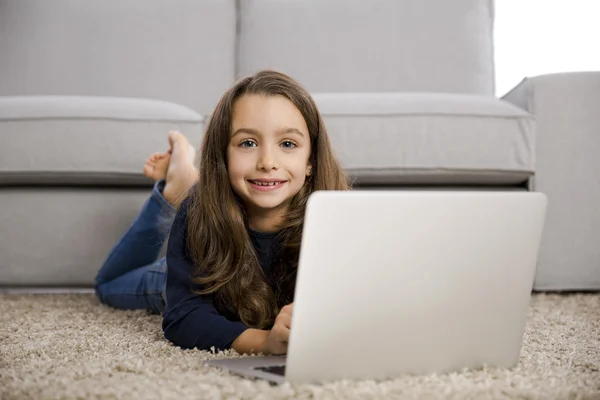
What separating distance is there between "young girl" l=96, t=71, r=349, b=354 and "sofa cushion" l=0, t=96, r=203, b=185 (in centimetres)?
62

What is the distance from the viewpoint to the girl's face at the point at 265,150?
1.07 m

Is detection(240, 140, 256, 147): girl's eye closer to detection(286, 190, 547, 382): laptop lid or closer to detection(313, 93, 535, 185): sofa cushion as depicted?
detection(286, 190, 547, 382): laptop lid

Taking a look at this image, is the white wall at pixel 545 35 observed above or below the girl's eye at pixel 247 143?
above

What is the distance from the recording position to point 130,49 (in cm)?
228

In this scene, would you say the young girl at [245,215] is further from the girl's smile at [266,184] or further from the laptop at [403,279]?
the laptop at [403,279]

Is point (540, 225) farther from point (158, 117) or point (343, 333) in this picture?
point (158, 117)

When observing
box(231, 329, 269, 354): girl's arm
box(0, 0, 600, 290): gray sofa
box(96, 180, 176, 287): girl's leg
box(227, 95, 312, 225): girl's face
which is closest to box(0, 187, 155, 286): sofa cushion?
box(0, 0, 600, 290): gray sofa

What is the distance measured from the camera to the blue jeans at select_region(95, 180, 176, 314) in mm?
1477

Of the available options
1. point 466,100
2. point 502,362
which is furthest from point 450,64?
point 502,362

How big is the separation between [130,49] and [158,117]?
63 centimetres

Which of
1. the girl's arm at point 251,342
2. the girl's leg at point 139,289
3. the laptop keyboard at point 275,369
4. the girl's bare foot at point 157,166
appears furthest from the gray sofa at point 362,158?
the laptop keyboard at point 275,369

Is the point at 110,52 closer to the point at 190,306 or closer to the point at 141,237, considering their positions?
the point at 141,237

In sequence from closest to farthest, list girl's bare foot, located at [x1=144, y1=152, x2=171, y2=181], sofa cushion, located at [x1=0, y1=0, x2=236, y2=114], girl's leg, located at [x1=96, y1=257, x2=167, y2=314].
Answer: girl's leg, located at [x1=96, y1=257, x2=167, y2=314]
girl's bare foot, located at [x1=144, y1=152, x2=171, y2=181]
sofa cushion, located at [x1=0, y1=0, x2=236, y2=114]

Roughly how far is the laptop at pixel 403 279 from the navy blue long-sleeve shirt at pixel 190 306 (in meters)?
0.20
